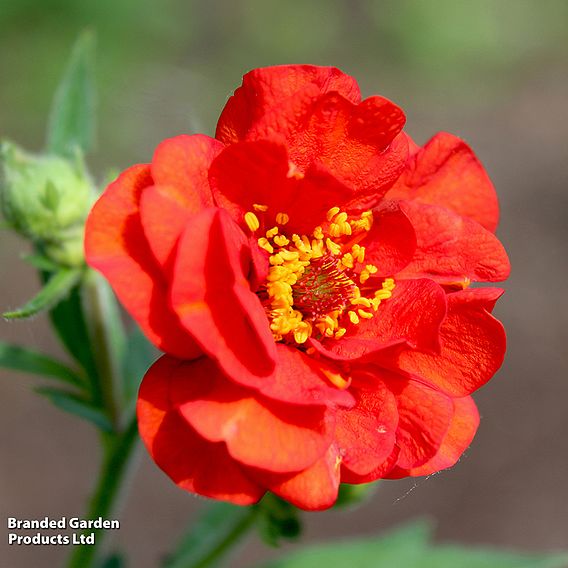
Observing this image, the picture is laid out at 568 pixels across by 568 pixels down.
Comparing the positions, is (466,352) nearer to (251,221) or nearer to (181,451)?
(251,221)

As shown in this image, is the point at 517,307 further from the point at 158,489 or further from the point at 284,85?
the point at 284,85

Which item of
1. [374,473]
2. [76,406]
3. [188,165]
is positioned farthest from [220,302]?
[76,406]

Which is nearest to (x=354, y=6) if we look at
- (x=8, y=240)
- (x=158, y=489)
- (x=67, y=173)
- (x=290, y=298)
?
(x=8, y=240)

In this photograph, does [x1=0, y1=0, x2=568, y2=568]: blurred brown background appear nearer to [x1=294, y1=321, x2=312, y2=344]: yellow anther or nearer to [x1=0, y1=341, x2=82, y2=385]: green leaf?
[x1=0, y1=341, x2=82, y2=385]: green leaf

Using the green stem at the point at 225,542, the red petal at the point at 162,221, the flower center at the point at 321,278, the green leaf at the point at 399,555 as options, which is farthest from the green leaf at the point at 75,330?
the green leaf at the point at 399,555

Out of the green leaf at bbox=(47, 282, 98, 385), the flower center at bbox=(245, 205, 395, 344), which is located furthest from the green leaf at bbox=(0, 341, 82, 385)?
the flower center at bbox=(245, 205, 395, 344)
